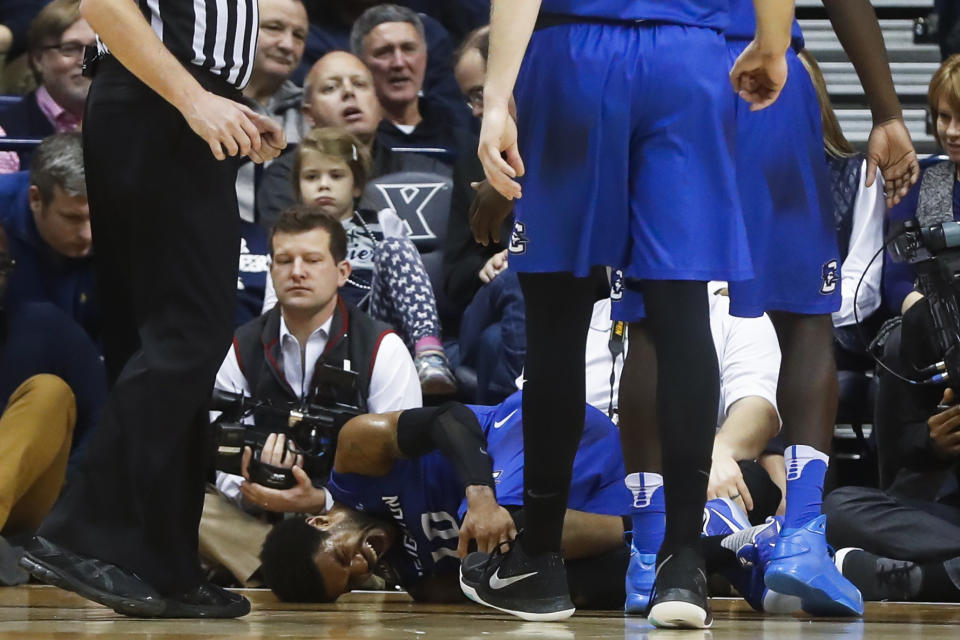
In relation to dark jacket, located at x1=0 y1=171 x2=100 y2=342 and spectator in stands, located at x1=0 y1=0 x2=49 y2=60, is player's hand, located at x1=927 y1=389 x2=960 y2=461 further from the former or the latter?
spectator in stands, located at x1=0 y1=0 x2=49 y2=60

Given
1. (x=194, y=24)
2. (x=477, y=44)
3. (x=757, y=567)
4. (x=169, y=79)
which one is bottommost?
(x=757, y=567)

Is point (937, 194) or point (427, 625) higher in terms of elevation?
point (937, 194)

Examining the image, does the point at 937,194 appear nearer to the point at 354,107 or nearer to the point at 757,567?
the point at 757,567

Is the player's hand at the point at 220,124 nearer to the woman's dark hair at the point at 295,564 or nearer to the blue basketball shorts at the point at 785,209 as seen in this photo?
the blue basketball shorts at the point at 785,209

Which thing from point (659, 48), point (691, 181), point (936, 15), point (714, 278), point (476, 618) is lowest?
point (476, 618)

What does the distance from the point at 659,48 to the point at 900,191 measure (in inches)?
35.1

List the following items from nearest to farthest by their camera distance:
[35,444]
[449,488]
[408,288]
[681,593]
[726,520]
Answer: [681,593]
[726,520]
[449,488]
[35,444]
[408,288]

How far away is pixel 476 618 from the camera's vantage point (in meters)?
2.84

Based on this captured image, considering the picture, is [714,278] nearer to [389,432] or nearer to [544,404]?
[544,404]

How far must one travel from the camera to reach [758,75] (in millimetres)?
2457

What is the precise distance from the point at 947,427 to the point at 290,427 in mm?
1758

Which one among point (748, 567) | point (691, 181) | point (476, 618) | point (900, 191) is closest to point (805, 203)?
point (900, 191)

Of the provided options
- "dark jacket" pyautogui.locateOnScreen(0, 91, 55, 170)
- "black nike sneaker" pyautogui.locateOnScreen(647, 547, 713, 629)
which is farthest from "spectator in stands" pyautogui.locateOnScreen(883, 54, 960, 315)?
"dark jacket" pyautogui.locateOnScreen(0, 91, 55, 170)

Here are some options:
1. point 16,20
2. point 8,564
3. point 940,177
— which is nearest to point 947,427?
point 940,177
